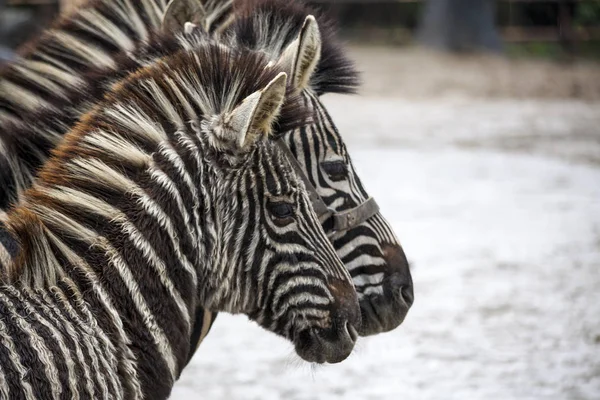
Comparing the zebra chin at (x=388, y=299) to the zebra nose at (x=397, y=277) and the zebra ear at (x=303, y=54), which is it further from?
the zebra ear at (x=303, y=54)

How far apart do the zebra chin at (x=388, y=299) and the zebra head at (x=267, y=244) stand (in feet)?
2.65

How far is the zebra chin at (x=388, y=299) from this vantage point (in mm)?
3881

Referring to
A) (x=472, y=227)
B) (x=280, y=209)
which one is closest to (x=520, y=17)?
(x=472, y=227)

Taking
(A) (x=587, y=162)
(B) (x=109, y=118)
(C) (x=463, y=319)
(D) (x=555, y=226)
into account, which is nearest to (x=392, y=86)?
(A) (x=587, y=162)

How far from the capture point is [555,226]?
388 inches

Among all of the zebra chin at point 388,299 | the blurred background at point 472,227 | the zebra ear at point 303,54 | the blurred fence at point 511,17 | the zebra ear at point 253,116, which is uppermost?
the zebra ear at point 253,116

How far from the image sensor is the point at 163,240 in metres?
2.76

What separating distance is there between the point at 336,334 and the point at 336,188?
3.02 feet

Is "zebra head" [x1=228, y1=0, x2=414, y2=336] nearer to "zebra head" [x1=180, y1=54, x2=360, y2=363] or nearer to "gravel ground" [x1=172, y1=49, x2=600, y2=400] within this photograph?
"gravel ground" [x1=172, y1=49, x2=600, y2=400]

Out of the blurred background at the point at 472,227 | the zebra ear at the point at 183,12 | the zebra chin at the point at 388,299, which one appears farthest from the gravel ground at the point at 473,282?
the zebra ear at the point at 183,12

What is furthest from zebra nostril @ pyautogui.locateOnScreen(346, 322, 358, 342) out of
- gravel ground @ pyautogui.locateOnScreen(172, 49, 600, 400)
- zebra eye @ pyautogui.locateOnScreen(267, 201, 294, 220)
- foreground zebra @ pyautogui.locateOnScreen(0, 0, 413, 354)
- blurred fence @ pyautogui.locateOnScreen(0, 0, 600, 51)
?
blurred fence @ pyautogui.locateOnScreen(0, 0, 600, 51)

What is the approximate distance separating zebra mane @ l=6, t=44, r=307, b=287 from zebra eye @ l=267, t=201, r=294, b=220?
285 mm

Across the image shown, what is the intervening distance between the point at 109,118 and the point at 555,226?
25.5ft

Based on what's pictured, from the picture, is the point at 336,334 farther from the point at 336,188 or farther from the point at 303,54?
the point at 303,54
